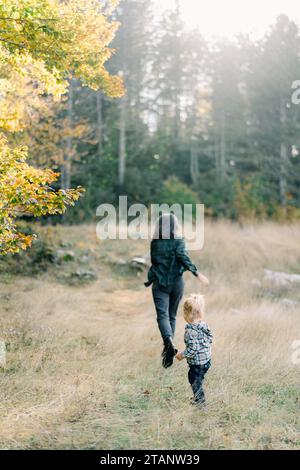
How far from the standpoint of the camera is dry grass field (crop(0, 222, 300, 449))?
154 inches

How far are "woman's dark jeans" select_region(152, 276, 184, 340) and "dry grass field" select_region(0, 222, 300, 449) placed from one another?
19.7 inches

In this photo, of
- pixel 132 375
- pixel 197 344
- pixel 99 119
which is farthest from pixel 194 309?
pixel 99 119

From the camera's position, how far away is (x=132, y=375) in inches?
210

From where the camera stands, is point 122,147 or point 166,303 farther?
point 122,147

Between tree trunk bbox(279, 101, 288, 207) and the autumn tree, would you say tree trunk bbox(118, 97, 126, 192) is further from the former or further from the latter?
the autumn tree

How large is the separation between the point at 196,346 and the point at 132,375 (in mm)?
1215

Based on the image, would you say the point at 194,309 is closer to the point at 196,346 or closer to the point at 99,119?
the point at 196,346

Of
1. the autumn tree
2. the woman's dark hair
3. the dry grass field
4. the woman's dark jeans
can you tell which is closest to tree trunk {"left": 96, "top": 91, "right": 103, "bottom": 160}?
the dry grass field

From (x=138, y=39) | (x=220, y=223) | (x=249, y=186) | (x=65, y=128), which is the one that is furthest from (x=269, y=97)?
(x=65, y=128)

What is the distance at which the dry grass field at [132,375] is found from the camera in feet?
12.8

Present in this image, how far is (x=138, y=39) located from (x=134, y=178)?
26.1 feet

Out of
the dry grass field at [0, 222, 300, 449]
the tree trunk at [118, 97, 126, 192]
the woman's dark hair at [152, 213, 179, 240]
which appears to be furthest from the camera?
the tree trunk at [118, 97, 126, 192]

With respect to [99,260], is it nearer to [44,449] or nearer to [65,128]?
[65,128]
